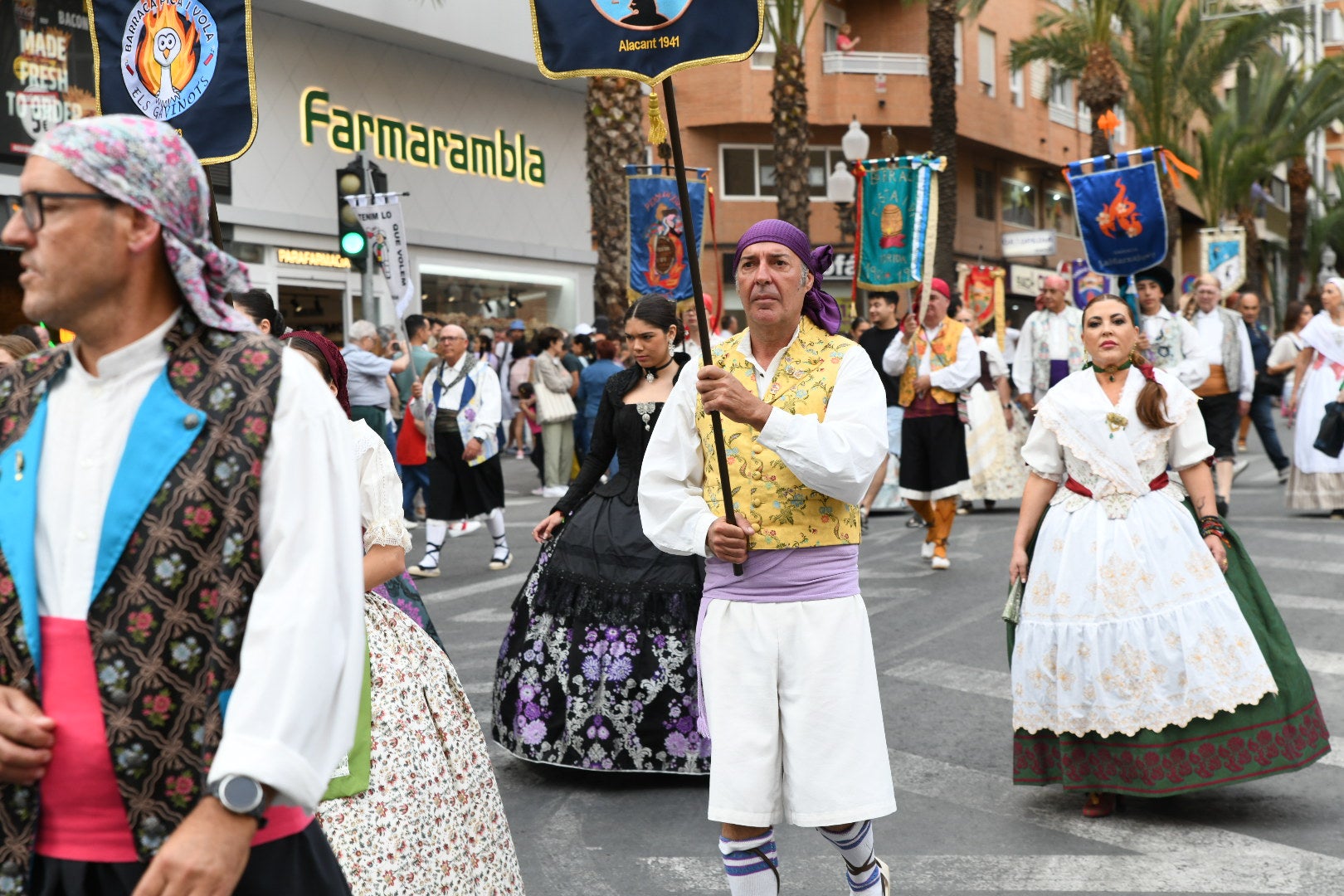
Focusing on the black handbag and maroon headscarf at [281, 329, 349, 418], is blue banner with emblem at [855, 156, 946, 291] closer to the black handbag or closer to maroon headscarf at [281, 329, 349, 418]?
the black handbag

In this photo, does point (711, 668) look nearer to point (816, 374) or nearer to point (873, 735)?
point (873, 735)

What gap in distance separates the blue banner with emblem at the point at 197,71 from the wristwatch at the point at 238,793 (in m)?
3.88

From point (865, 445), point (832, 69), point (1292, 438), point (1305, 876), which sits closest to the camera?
point (865, 445)

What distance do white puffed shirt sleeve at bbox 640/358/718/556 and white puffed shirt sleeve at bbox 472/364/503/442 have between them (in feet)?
24.5

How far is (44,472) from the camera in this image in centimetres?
205

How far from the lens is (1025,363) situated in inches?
549

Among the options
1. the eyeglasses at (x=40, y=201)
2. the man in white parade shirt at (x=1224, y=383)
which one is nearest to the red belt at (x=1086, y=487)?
the eyeglasses at (x=40, y=201)

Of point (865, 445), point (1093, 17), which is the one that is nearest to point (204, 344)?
point (865, 445)

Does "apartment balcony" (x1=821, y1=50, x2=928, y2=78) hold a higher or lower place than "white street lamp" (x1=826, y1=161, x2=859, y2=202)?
higher

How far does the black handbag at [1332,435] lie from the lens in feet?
39.8

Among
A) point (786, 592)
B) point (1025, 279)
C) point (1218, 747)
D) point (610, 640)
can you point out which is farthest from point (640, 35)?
point (1025, 279)

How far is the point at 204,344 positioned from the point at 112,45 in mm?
4086

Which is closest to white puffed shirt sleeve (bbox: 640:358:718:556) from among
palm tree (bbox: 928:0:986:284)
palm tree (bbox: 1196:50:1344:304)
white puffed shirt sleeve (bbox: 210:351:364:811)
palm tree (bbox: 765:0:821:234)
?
white puffed shirt sleeve (bbox: 210:351:364:811)

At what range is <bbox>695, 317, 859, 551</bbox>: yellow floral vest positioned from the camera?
3.90 m
